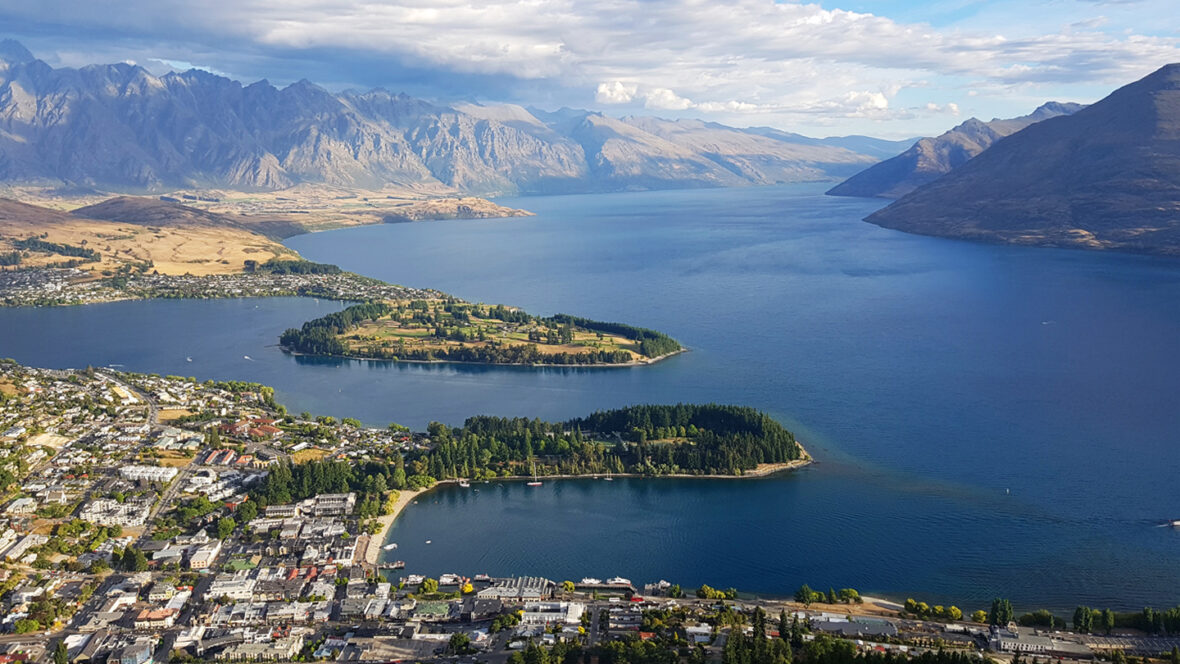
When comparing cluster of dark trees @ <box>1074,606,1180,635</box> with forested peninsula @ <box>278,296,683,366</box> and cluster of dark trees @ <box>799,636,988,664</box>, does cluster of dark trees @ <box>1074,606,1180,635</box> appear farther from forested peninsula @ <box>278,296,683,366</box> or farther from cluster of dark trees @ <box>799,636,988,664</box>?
forested peninsula @ <box>278,296,683,366</box>

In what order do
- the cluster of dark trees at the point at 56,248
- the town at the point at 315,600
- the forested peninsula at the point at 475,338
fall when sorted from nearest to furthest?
the town at the point at 315,600, the forested peninsula at the point at 475,338, the cluster of dark trees at the point at 56,248

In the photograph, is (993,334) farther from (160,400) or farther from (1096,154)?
(1096,154)

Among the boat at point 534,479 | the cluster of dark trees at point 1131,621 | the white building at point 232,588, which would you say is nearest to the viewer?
the cluster of dark trees at point 1131,621

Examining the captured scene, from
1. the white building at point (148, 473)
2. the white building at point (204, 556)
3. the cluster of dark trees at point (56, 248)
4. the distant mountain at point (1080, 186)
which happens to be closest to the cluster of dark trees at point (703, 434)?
the white building at point (204, 556)

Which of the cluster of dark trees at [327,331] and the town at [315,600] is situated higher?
the cluster of dark trees at [327,331]

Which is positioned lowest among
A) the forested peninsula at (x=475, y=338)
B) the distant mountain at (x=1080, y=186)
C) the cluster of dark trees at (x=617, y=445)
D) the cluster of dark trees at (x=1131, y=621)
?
the cluster of dark trees at (x=1131, y=621)

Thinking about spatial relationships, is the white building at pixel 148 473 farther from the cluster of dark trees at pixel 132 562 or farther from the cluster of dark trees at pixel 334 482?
the cluster of dark trees at pixel 132 562

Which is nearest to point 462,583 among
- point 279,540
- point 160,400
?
point 279,540
